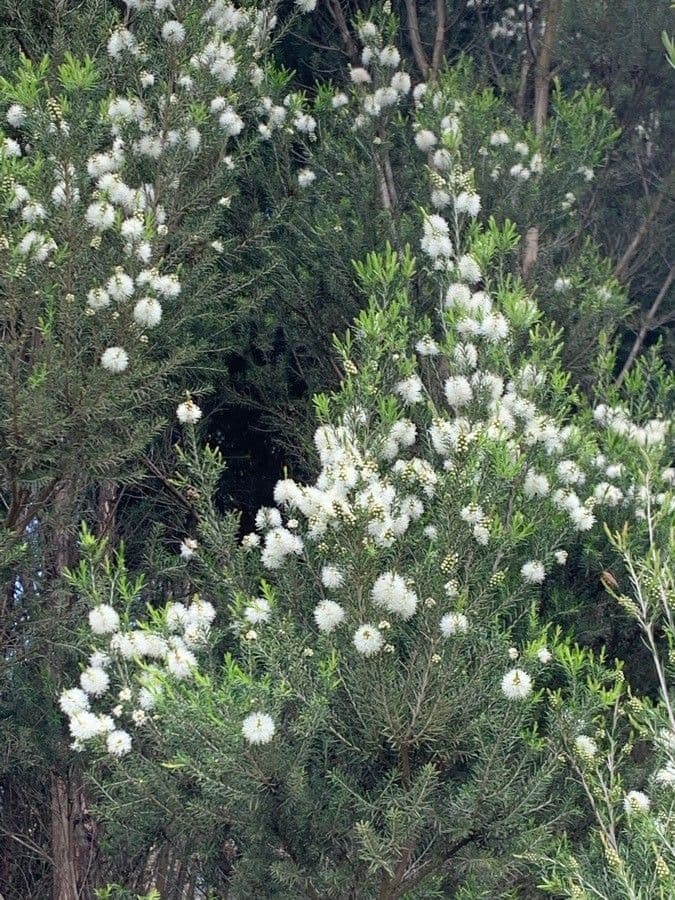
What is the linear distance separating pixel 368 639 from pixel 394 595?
0.17m

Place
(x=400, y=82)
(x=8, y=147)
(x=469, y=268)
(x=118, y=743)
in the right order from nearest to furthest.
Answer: (x=118, y=743), (x=8, y=147), (x=469, y=268), (x=400, y=82)

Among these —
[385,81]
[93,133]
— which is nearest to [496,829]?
[93,133]

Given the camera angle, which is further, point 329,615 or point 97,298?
point 97,298

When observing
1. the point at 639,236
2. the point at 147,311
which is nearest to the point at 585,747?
the point at 147,311

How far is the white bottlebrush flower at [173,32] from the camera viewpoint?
4984 millimetres

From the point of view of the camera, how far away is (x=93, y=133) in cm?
453

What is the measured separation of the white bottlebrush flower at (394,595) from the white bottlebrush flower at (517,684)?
410mm

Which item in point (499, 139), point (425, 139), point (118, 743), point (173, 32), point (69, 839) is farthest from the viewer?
point (499, 139)

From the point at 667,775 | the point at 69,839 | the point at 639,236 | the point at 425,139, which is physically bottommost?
the point at 69,839

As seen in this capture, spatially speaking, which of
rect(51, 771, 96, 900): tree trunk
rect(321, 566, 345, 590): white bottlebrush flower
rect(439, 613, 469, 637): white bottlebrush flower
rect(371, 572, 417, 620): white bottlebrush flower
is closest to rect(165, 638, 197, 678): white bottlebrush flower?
rect(321, 566, 345, 590): white bottlebrush flower

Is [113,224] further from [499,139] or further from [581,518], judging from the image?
[499,139]

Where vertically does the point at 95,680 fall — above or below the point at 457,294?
below

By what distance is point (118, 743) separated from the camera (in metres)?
3.75

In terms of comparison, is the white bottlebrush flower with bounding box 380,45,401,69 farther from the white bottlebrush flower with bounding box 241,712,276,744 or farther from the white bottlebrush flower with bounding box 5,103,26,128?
the white bottlebrush flower with bounding box 241,712,276,744
